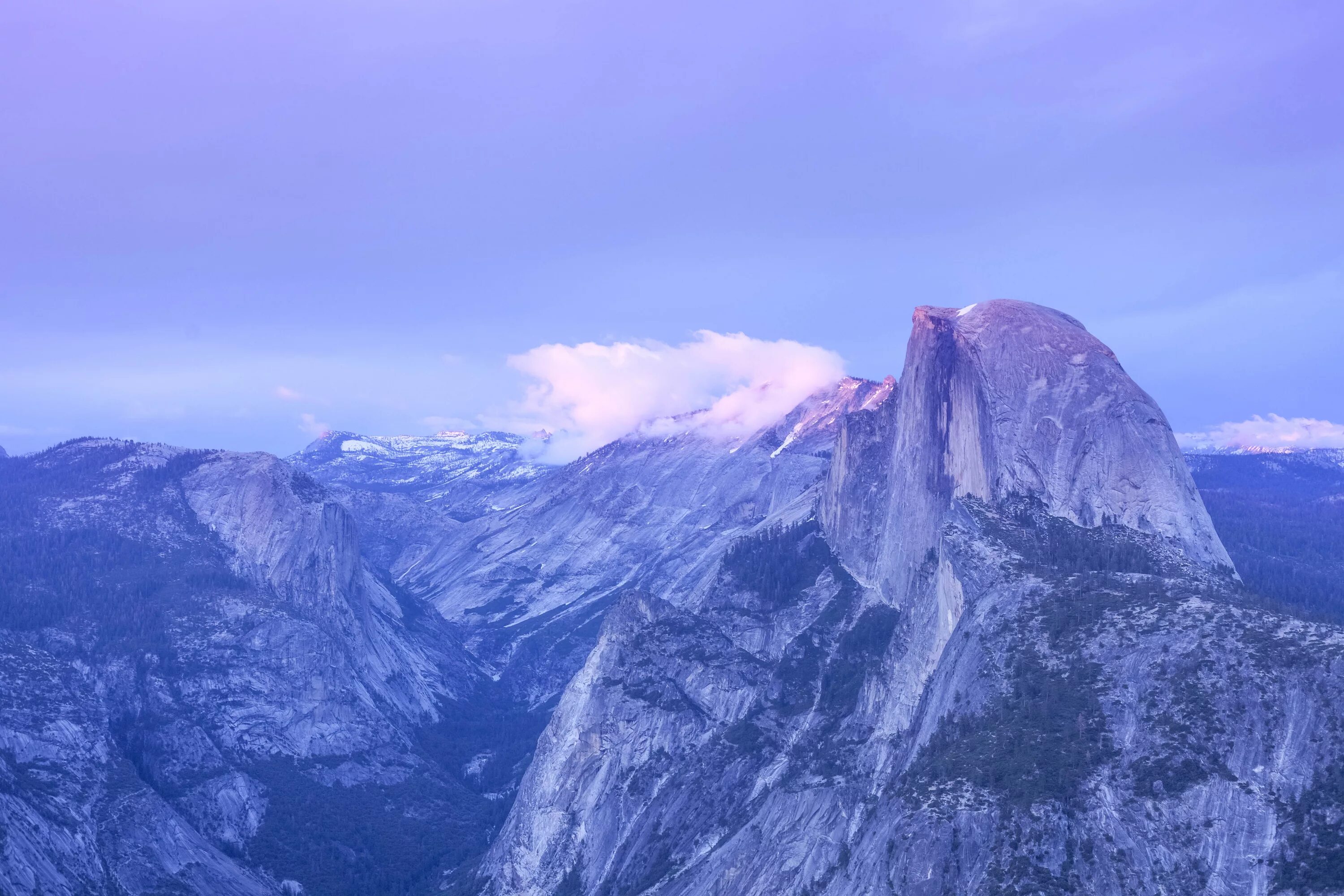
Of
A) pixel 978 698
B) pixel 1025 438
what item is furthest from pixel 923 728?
pixel 1025 438

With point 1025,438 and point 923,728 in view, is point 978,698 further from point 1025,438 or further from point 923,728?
point 1025,438

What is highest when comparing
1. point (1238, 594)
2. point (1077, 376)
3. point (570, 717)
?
point (1077, 376)

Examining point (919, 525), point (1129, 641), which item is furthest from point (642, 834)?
point (1129, 641)

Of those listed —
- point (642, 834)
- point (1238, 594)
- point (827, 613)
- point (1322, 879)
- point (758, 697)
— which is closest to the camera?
point (1322, 879)

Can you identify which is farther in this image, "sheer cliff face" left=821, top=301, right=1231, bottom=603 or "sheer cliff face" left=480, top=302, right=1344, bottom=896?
"sheer cliff face" left=821, top=301, right=1231, bottom=603

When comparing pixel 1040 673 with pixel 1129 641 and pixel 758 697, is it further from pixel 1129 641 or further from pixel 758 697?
pixel 758 697

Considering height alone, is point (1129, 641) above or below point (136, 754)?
above

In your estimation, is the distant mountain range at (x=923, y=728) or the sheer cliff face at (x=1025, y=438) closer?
the distant mountain range at (x=923, y=728)

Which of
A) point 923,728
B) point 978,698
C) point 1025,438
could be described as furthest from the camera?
point 1025,438
